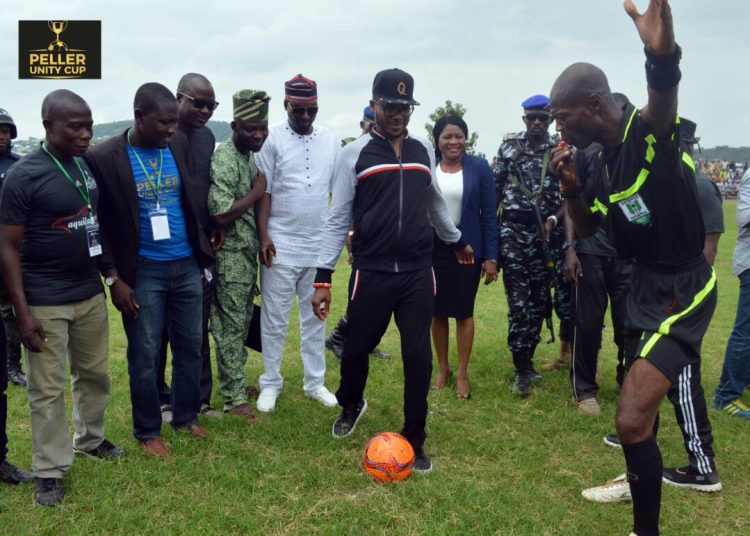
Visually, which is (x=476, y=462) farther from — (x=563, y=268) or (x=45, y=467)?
(x=45, y=467)

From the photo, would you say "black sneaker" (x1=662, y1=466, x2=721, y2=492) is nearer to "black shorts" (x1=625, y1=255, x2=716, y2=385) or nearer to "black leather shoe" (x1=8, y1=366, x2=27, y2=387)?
"black shorts" (x1=625, y1=255, x2=716, y2=385)

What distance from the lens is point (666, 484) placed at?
4.32 m

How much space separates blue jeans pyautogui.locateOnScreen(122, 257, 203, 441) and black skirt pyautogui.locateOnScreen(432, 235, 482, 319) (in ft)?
7.27

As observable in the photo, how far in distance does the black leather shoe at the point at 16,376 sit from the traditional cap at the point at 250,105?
3.28 m

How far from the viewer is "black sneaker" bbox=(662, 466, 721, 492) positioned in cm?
426

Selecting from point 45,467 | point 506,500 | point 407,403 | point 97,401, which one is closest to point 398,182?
point 407,403

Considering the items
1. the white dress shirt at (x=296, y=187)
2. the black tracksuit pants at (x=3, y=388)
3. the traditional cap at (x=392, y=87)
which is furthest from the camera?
the white dress shirt at (x=296, y=187)

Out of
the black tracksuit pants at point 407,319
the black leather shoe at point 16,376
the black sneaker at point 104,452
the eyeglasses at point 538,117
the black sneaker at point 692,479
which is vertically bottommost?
the black leather shoe at point 16,376

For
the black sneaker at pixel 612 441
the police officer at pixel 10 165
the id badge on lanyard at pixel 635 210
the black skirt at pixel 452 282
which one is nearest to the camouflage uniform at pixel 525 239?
the black skirt at pixel 452 282

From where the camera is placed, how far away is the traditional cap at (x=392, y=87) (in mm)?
4332

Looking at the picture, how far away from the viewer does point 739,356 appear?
5688 millimetres

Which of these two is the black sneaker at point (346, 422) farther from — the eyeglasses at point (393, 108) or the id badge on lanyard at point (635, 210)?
the id badge on lanyard at point (635, 210)

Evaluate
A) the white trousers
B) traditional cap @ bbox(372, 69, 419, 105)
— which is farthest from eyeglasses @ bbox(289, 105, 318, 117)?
the white trousers

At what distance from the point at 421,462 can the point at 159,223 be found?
2346 millimetres
